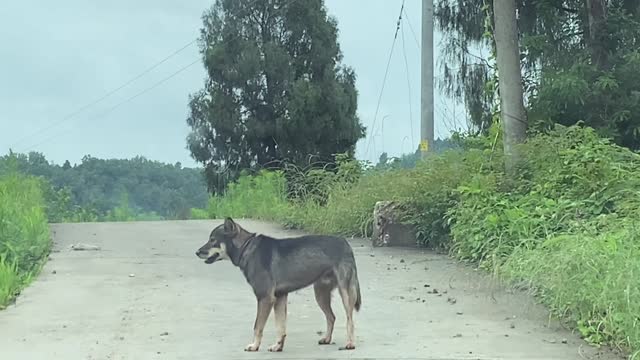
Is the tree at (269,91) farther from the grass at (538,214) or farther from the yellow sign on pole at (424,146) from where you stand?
the grass at (538,214)

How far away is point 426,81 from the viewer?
19.4 m

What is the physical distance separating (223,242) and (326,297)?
99 cm

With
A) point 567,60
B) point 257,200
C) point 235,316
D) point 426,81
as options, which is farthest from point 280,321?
point 257,200

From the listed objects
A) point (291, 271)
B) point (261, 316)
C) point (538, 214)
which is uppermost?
point (538, 214)

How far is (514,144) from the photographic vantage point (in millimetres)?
13898

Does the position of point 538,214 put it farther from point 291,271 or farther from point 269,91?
point 269,91

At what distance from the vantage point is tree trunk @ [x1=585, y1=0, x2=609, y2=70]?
16.4 m

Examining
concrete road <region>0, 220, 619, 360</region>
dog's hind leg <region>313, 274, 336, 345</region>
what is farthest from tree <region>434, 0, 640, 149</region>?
dog's hind leg <region>313, 274, 336, 345</region>

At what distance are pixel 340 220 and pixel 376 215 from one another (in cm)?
186

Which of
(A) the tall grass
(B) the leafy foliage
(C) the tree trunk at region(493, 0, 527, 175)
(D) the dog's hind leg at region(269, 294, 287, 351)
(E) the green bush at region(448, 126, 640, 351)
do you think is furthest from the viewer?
(B) the leafy foliage

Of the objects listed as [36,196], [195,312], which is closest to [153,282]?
[195,312]

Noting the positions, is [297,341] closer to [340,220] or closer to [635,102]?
[340,220]

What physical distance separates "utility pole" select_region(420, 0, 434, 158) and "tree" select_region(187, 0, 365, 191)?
12.6 metres

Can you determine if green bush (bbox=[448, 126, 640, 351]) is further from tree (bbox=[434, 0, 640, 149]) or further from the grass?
tree (bbox=[434, 0, 640, 149])
